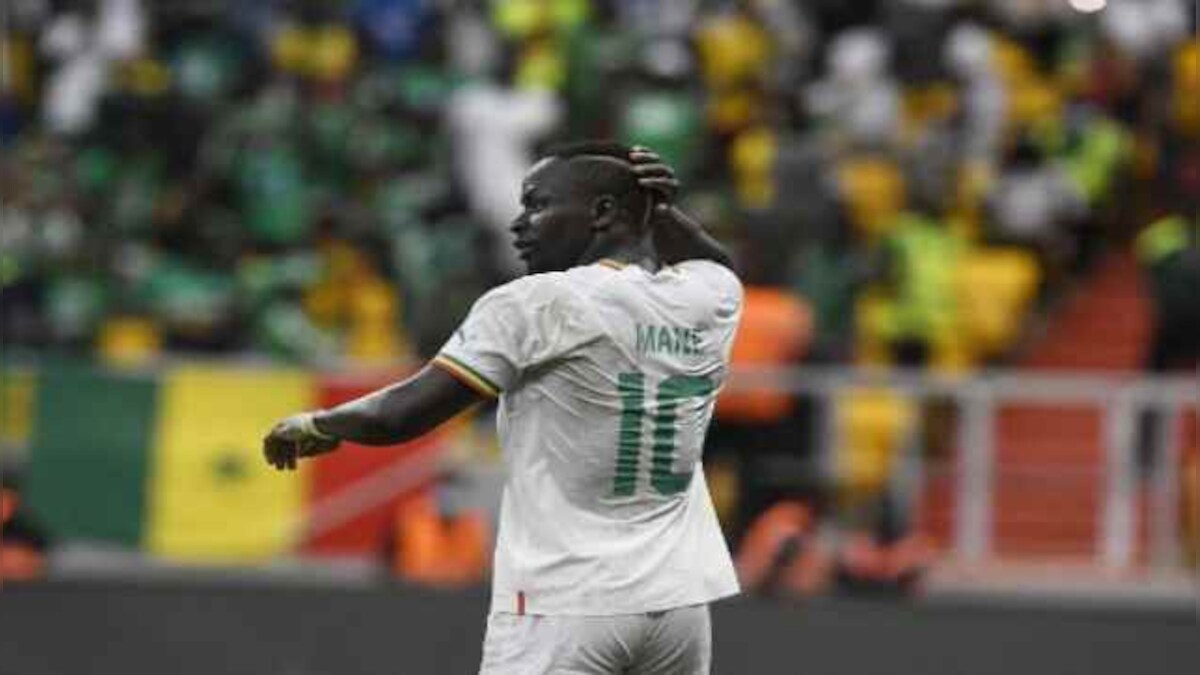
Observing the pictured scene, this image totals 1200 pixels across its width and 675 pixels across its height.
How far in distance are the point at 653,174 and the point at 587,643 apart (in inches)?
40.0

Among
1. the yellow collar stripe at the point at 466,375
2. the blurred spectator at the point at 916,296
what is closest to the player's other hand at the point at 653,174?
the yellow collar stripe at the point at 466,375

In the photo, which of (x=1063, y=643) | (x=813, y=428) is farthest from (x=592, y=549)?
(x=813, y=428)

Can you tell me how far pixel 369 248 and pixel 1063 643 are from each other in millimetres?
6445

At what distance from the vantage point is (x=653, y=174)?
6.42 metres

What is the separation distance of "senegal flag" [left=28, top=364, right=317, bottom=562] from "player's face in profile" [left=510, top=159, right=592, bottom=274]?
684 cm

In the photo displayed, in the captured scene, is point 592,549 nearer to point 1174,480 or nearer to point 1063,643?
point 1063,643

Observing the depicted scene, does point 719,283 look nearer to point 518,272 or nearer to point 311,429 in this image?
point 311,429

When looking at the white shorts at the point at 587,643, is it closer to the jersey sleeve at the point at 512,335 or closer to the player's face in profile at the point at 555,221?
the jersey sleeve at the point at 512,335

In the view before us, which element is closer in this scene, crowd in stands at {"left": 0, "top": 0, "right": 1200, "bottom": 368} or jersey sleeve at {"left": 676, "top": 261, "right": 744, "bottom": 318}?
jersey sleeve at {"left": 676, "top": 261, "right": 744, "bottom": 318}

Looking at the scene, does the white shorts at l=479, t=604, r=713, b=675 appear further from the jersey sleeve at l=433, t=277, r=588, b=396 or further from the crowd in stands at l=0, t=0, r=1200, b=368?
the crowd in stands at l=0, t=0, r=1200, b=368

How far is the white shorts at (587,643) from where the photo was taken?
243 inches

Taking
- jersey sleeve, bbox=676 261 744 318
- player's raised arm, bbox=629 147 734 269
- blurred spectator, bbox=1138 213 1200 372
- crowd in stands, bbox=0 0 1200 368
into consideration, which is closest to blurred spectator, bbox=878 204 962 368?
crowd in stands, bbox=0 0 1200 368

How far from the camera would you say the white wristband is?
6.14 meters

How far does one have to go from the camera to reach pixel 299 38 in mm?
17953
